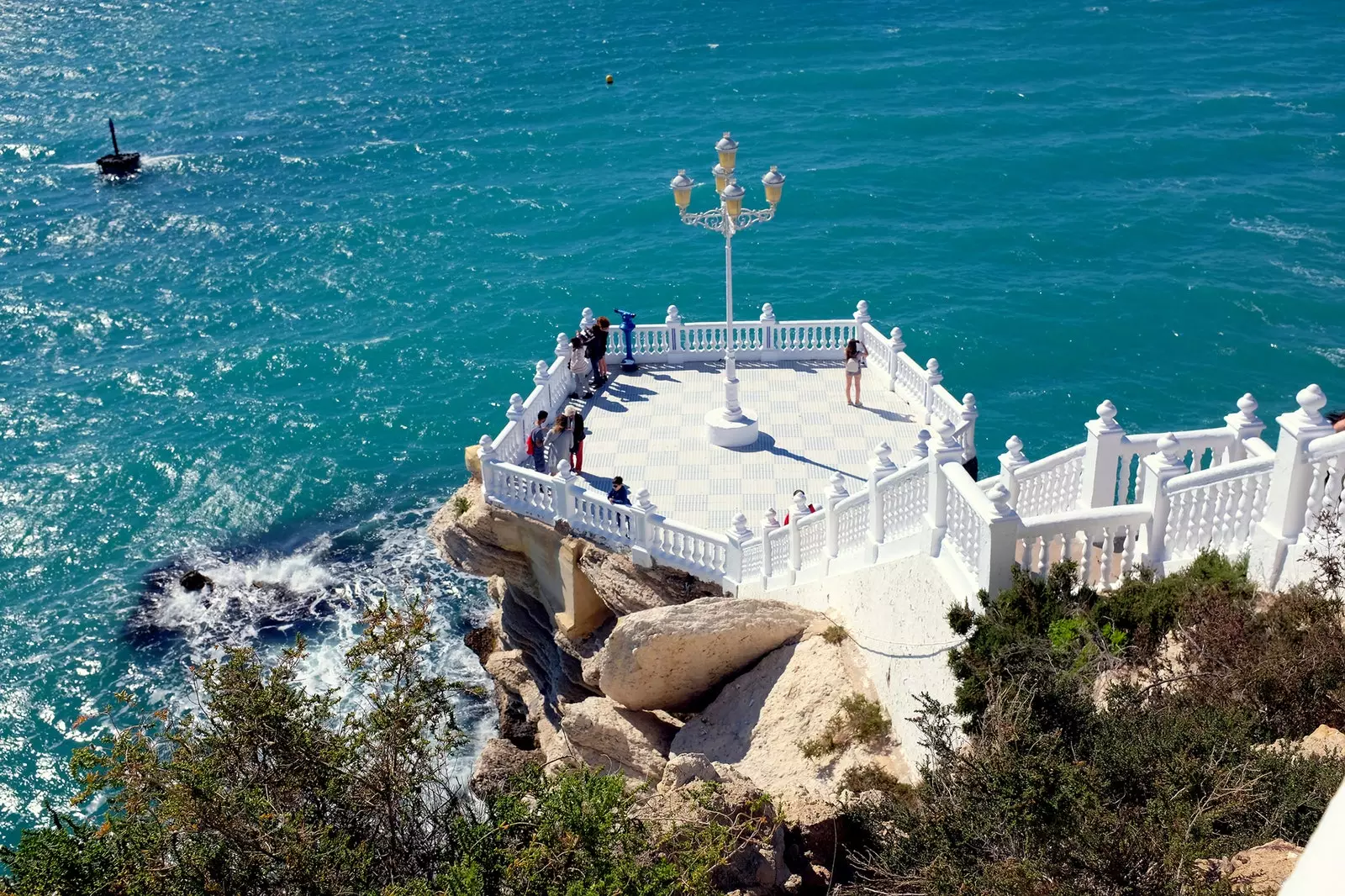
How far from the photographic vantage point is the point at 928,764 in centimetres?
1388

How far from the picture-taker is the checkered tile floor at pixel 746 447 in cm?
2138

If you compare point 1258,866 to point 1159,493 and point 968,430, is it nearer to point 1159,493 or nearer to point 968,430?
point 1159,493

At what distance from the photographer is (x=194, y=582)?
97.0 feet

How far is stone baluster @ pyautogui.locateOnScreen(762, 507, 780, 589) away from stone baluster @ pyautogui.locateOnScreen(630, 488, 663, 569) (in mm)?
1793

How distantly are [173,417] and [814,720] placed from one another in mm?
25820

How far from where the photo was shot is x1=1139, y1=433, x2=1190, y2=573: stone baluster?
13.4 meters

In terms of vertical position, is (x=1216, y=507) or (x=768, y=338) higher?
(x=1216, y=507)

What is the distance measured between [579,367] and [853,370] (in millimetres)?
5522

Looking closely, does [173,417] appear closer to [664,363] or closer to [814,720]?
[664,363]

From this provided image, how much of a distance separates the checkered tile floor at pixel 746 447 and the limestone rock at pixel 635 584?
1131 millimetres

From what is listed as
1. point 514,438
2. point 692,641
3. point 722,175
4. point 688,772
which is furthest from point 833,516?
point 514,438

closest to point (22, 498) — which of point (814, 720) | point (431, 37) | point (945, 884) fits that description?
point (814, 720)

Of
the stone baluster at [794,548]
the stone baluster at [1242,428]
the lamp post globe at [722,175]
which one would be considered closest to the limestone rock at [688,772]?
the stone baluster at [794,548]

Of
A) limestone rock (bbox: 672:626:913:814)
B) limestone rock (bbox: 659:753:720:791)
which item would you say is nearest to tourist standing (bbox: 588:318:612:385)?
limestone rock (bbox: 672:626:913:814)
